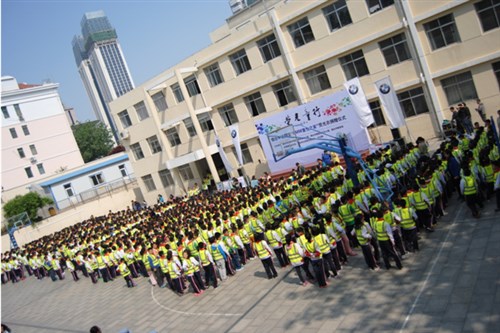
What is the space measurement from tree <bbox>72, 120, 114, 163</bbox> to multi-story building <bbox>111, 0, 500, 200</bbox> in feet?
128

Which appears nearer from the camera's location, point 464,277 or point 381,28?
point 464,277

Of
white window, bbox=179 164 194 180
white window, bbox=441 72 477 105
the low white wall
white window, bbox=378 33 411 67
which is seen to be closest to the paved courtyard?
white window, bbox=441 72 477 105

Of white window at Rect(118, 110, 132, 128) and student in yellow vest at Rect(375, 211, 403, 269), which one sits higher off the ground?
white window at Rect(118, 110, 132, 128)

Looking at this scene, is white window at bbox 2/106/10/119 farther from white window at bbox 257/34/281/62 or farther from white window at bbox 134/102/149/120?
white window at bbox 257/34/281/62

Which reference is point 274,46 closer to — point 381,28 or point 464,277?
point 381,28

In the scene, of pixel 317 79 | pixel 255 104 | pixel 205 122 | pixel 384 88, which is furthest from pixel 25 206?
pixel 384 88

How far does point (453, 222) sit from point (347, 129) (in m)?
9.58

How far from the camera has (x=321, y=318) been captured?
816 cm

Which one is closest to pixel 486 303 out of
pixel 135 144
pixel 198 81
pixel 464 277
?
pixel 464 277

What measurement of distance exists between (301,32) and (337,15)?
7.41 ft

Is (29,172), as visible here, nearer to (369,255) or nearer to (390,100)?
(390,100)

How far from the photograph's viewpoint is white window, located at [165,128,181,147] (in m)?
30.9

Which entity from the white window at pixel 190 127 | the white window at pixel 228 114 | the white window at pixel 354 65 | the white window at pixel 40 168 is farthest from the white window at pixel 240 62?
the white window at pixel 40 168

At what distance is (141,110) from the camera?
3247cm
